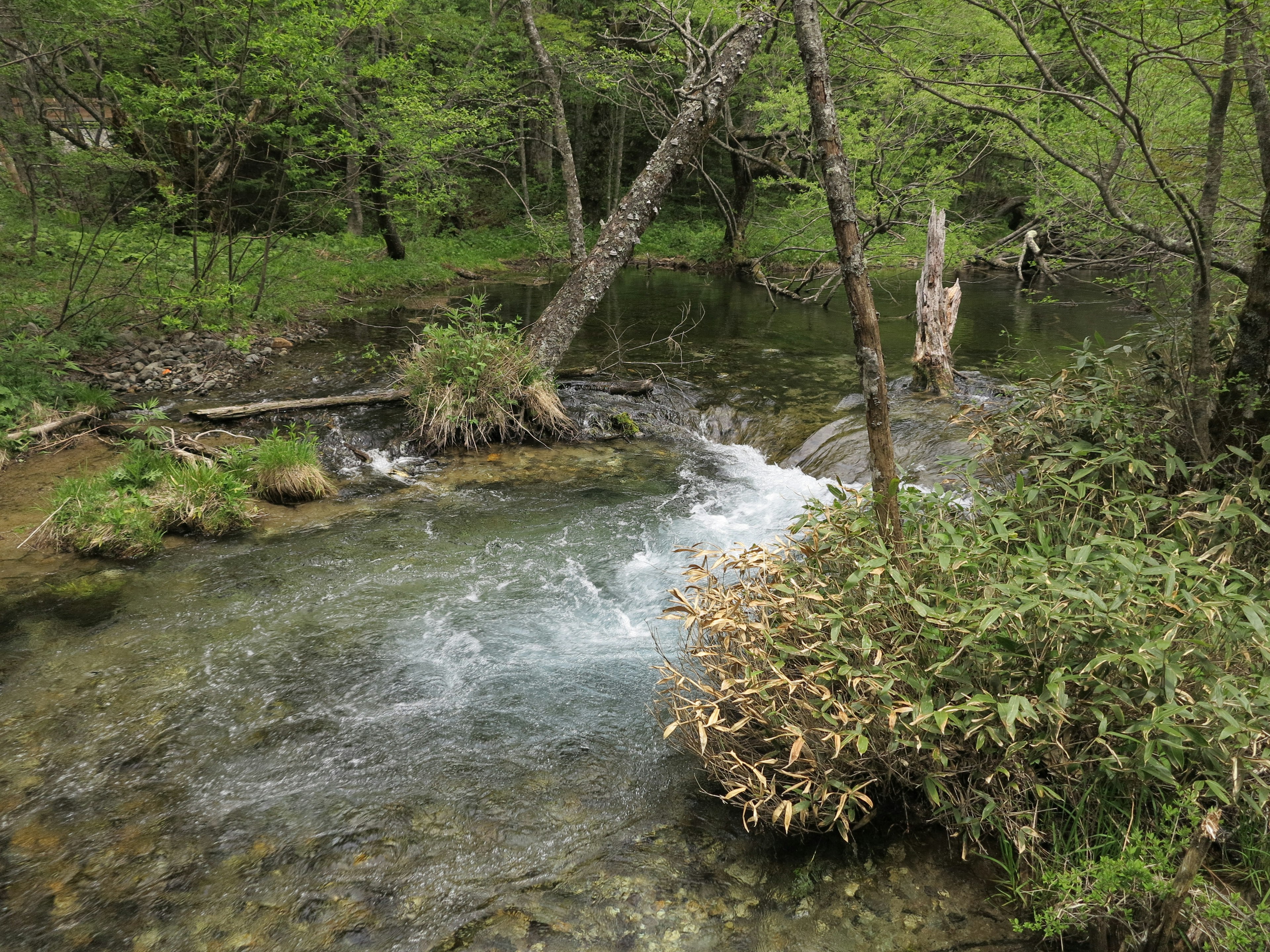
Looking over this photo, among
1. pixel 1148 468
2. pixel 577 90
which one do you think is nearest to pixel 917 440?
pixel 1148 468

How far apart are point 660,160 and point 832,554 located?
22.9 ft

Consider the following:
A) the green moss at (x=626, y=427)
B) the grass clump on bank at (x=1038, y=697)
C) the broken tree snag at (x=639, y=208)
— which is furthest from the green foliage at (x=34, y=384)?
the grass clump on bank at (x=1038, y=697)

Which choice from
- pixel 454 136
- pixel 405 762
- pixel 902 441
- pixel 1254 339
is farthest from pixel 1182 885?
pixel 454 136

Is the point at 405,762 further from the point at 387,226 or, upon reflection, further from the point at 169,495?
the point at 387,226

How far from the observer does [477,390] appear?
8383 mm

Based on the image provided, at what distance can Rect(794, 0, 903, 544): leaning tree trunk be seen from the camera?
130 inches

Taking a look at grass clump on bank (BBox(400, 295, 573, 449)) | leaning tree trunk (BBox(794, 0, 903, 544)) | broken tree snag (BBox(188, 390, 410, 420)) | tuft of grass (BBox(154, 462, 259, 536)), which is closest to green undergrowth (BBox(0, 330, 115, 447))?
broken tree snag (BBox(188, 390, 410, 420))

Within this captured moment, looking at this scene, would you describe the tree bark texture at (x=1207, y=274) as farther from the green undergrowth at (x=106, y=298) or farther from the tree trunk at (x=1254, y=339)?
the green undergrowth at (x=106, y=298)

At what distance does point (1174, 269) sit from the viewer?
496cm

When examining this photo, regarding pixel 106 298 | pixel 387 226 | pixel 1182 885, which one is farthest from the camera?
pixel 387 226

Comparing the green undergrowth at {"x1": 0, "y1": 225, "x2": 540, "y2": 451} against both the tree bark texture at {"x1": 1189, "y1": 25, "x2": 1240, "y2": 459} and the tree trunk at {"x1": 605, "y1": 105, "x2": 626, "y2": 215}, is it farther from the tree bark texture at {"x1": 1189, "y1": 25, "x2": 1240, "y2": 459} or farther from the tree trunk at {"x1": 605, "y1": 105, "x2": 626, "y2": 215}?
the tree trunk at {"x1": 605, "y1": 105, "x2": 626, "y2": 215}

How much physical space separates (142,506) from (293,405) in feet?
9.39

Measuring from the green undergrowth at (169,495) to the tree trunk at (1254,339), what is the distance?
7364 mm

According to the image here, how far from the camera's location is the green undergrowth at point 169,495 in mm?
5660
